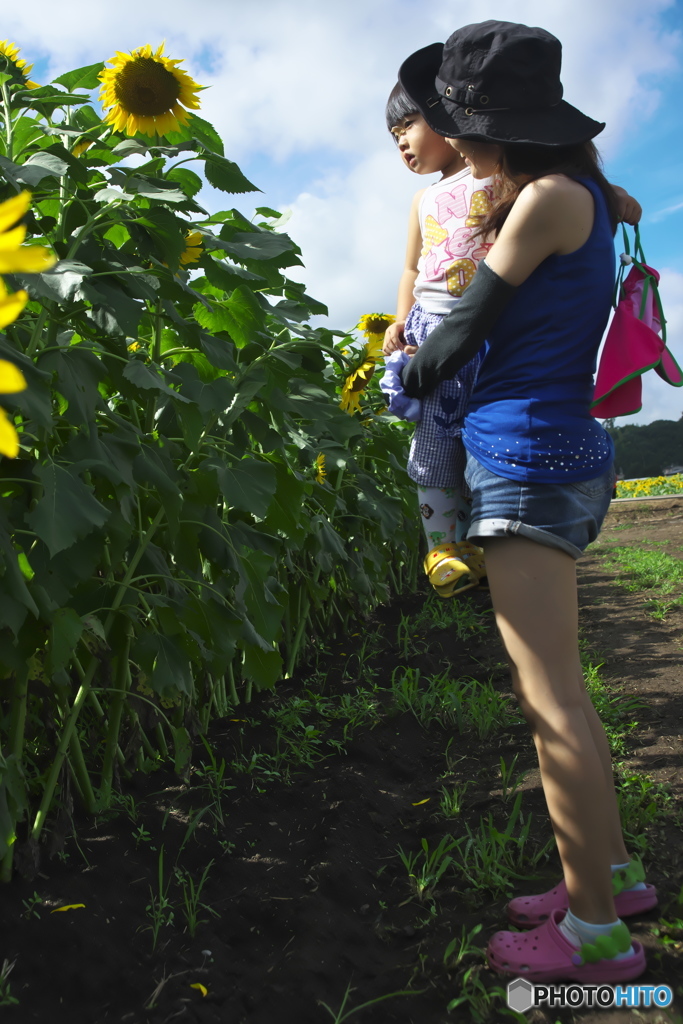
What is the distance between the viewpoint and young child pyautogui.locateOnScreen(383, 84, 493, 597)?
182 centimetres

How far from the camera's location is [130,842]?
6.56ft

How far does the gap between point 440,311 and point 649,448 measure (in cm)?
3676

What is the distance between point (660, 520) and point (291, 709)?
843 centimetres

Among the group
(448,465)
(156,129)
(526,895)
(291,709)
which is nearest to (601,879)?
(526,895)

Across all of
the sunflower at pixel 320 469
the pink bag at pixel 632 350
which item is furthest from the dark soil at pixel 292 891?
the pink bag at pixel 632 350

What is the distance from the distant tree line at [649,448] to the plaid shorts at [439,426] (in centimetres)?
3356

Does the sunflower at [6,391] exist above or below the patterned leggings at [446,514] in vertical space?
above

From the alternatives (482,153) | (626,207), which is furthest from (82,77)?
(626,207)

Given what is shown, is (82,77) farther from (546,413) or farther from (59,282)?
(546,413)

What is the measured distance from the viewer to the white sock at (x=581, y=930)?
1.48m

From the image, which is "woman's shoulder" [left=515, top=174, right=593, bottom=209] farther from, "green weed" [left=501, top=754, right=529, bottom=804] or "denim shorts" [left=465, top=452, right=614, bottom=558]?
"green weed" [left=501, top=754, right=529, bottom=804]

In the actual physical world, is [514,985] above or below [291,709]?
below

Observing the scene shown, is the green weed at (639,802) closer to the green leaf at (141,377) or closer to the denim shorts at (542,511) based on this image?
the denim shorts at (542,511)

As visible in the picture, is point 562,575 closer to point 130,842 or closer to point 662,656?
point 130,842
